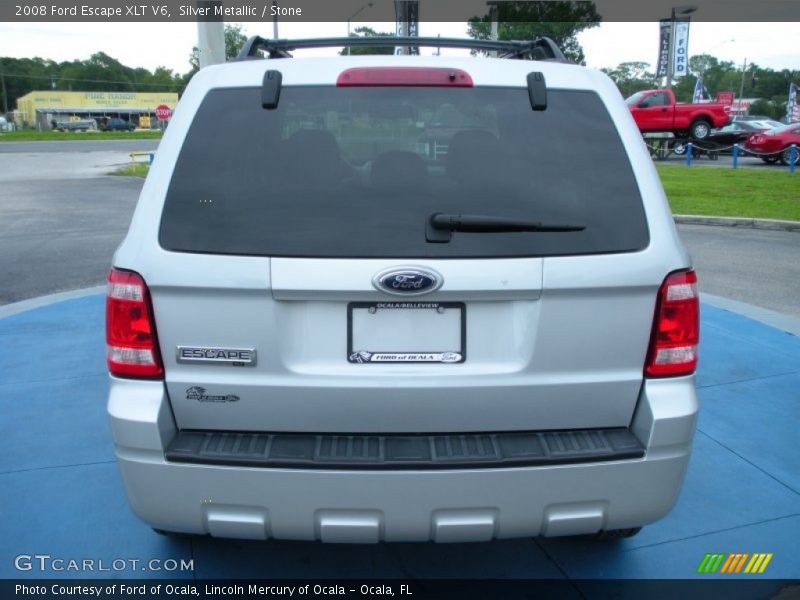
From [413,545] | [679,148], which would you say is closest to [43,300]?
[413,545]

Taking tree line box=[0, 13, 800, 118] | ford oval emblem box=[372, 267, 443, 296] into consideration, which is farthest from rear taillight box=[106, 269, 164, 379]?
tree line box=[0, 13, 800, 118]

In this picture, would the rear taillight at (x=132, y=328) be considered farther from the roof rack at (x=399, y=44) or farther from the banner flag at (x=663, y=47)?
the banner flag at (x=663, y=47)

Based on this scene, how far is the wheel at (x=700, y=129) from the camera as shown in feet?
97.6

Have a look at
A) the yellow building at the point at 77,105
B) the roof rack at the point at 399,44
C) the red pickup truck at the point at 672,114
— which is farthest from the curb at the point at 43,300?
the yellow building at the point at 77,105

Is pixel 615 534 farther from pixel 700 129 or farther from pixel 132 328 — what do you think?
pixel 700 129

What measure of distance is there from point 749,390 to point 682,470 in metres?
2.98

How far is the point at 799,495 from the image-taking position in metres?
3.79

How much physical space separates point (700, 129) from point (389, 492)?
30940mm

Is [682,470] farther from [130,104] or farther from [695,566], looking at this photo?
[130,104]

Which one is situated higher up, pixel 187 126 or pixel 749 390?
pixel 187 126

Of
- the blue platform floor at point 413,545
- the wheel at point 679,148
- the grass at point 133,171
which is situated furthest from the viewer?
the wheel at point 679,148

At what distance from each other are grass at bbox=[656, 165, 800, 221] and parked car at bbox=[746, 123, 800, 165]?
11.6 ft

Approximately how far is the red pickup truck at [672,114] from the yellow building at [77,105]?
77.6 m

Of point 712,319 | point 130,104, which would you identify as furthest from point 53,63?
point 712,319
